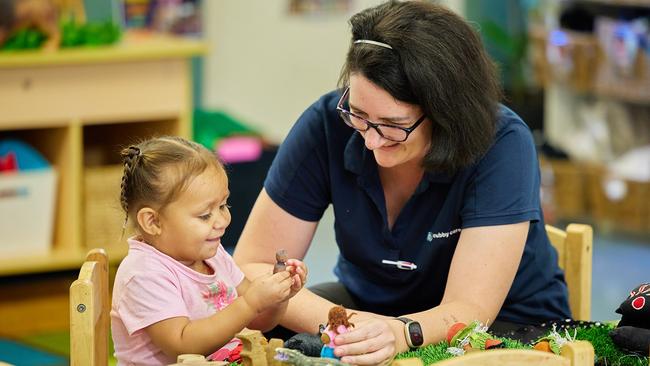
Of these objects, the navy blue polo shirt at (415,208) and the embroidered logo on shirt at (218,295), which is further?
the navy blue polo shirt at (415,208)

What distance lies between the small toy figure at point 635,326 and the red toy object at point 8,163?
267 cm

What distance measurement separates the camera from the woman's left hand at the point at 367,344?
1.67 metres

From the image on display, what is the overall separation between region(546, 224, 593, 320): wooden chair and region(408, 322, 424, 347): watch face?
621 mm

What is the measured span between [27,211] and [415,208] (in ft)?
7.45

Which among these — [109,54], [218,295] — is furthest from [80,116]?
[218,295]

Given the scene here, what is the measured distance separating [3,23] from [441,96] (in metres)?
2.43

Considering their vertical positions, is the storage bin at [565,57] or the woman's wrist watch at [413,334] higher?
the woman's wrist watch at [413,334]

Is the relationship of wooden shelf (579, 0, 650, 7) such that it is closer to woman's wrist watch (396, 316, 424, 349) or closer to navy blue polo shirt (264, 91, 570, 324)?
navy blue polo shirt (264, 91, 570, 324)

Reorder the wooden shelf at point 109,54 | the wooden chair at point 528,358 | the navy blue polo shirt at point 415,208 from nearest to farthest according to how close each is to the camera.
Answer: the wooden chair at point 528,358 < the navy blue polo shirt at point 415,208 < the wooden shelf at point 109,54

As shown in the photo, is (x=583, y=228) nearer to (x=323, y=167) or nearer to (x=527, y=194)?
(x=527, y=194)

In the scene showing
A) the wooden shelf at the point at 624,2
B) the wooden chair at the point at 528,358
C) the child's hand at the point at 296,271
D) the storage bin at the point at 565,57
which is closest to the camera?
the wooden chair at the point at 528,358

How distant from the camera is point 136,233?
194 cm

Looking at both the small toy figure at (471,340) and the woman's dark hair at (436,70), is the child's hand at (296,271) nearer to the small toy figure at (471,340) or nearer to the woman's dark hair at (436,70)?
the small toy figure at (471,340)

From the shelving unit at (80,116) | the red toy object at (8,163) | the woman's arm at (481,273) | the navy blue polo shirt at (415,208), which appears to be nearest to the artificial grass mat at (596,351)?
the woman's arm at (481,273)
